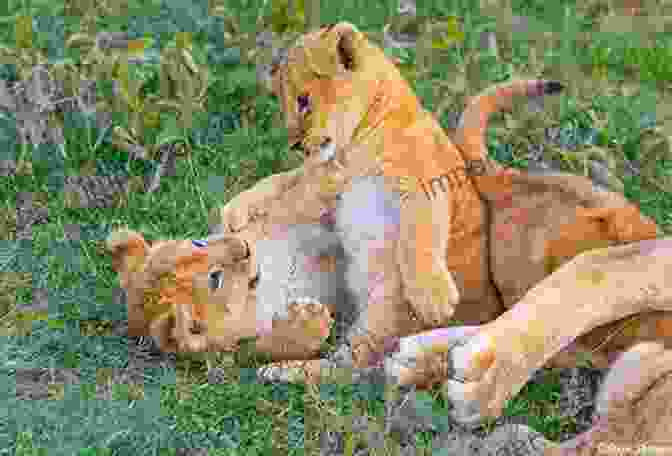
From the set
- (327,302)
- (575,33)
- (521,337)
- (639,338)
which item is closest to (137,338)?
(327,302)

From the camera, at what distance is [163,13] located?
6047 millimetres

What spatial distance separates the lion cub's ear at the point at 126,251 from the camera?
3.84m

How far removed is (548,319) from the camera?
142 inches

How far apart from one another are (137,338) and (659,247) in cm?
169

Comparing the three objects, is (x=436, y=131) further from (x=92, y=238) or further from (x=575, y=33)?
(x=575, y=33)

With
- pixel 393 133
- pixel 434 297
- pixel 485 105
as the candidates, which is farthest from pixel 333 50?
pixel 434 297

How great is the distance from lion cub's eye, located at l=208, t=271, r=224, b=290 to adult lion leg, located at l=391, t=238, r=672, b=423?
64cm

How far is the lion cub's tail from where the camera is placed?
444 centimetres

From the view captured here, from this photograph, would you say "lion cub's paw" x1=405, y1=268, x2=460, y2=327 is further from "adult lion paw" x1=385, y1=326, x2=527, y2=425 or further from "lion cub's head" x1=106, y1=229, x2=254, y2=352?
"lion cub's head" x1=106, y1=229, x2=254, y2=352

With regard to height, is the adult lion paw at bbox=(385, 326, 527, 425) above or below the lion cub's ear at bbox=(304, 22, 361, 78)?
below

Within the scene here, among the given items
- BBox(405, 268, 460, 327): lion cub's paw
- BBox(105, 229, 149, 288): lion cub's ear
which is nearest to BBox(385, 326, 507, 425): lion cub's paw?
BBox(405, 268, 460, 327): lion cub's paw

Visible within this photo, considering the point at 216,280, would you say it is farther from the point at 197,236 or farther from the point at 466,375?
the point at 466,375

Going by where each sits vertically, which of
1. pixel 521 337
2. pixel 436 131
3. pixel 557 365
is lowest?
pixel 557 365

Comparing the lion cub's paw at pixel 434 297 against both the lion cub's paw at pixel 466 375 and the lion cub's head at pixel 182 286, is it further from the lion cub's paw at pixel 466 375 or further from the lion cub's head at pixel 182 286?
the lion cub's head at pixel 182 286
